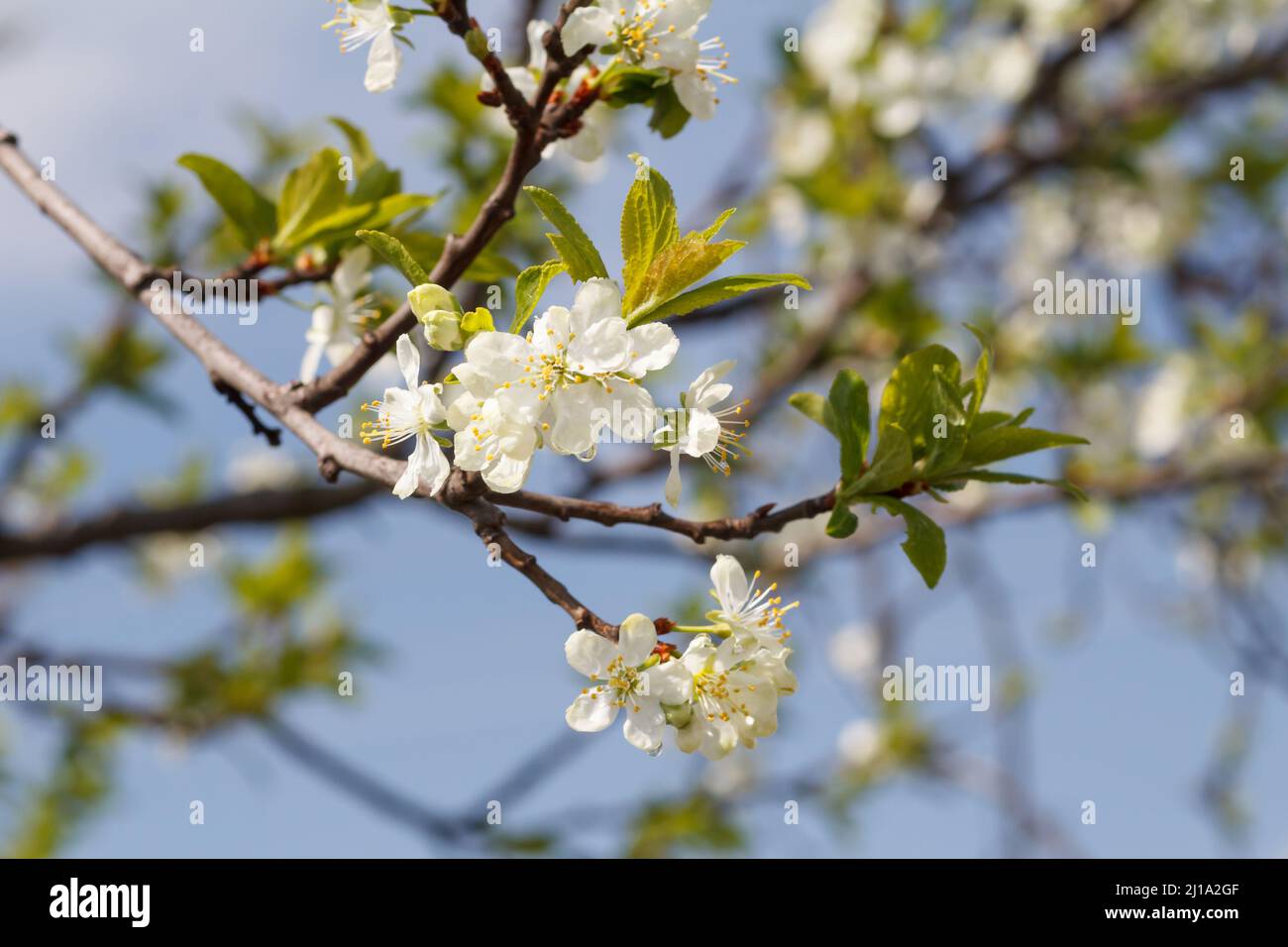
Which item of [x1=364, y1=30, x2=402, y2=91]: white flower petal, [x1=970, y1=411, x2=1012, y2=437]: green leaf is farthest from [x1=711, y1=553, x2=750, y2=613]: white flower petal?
[x1=364, y1=30, x2=402, y2=91]: white flower petal

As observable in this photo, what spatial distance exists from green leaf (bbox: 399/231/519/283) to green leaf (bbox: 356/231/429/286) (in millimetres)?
253

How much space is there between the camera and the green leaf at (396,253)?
1.02 m

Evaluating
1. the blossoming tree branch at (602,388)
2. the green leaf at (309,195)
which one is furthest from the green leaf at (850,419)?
the green leaf at (309,195)

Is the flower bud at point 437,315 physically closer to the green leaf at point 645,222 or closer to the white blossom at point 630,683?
the green leaf at point 645,222

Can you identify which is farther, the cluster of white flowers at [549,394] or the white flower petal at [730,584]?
the white flower petal at [730,584]

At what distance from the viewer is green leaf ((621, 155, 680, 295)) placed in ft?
3.29

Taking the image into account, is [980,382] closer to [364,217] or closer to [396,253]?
[396,253]

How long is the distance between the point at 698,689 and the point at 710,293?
0.37m

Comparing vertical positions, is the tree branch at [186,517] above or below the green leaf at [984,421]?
above

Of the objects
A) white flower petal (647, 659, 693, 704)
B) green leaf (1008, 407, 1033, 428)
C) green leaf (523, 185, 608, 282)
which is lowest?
white flower petal (647, 659, 693, 704)

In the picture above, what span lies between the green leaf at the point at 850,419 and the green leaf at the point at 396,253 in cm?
44

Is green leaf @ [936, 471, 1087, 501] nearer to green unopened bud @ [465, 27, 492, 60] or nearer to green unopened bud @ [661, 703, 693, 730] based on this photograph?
green unopened bud @ [661, 703, 693, 730]

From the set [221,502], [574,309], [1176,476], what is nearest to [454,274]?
[574,309]
